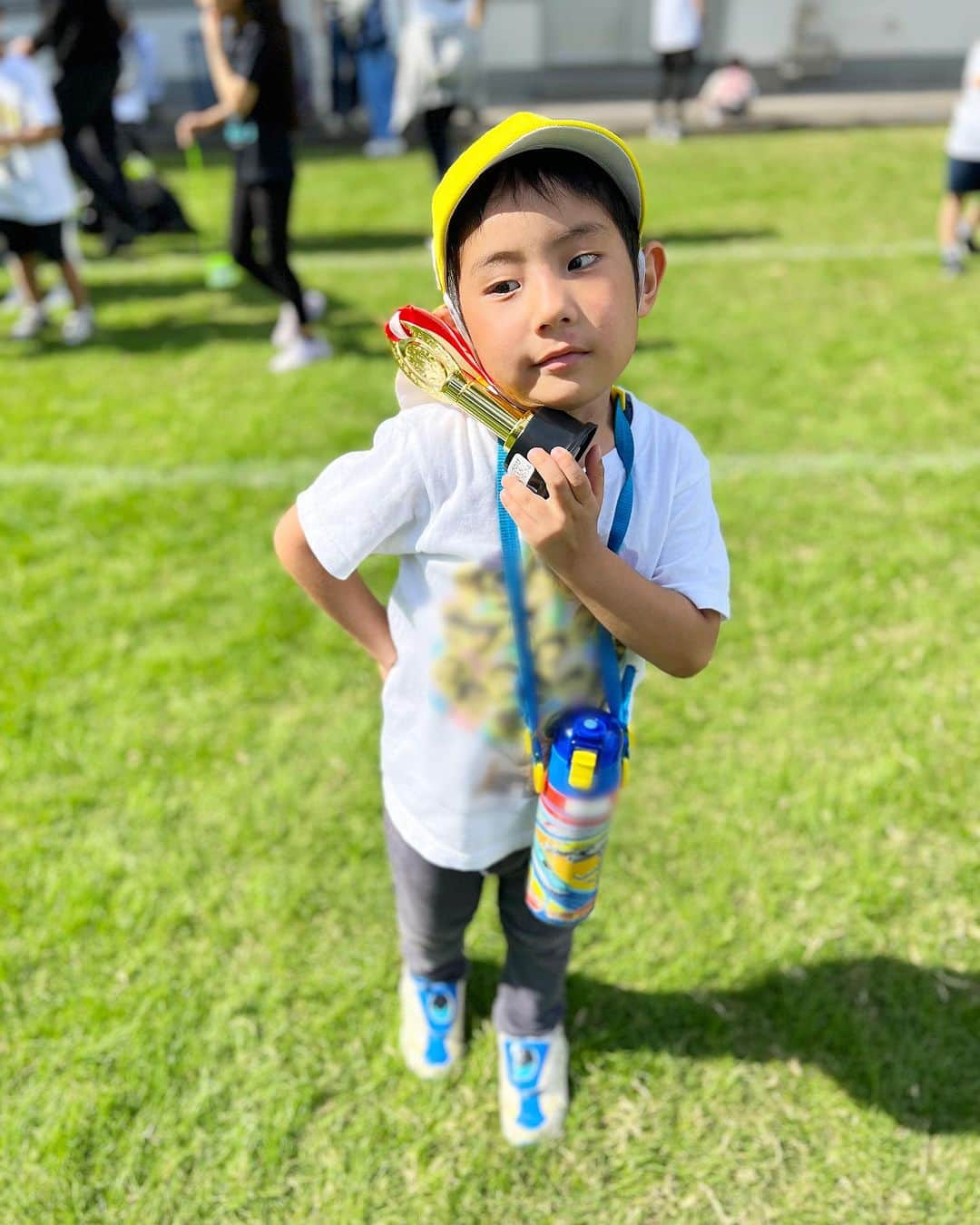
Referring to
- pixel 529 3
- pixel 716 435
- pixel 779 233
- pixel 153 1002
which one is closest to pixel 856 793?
pixel 153 1002

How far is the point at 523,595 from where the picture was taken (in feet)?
4.41

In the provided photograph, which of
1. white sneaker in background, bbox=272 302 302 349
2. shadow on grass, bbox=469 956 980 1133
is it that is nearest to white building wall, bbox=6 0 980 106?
white sneaker in background, bbox=272 302 302 349

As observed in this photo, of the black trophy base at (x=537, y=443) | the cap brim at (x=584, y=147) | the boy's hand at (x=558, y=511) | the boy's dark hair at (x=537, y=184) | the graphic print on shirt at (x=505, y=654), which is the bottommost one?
the graphic print on shirt at (x=505, y=654)

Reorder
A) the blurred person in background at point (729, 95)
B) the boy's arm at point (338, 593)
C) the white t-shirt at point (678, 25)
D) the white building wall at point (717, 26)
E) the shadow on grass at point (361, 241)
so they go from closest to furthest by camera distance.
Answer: the boy's arm at point (338, 593) < the shadow on grass at point (361, 241) < the white t-shirt at point (678, 25) < the blurred person in background at point (729, 95) < the white building wall at point (717, 26)

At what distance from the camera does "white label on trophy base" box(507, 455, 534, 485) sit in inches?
45.3

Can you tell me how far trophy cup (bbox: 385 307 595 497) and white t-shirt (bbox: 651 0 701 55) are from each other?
34.4 feet

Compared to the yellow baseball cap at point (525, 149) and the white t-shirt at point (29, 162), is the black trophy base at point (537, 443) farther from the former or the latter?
the white t-shirt at point (29, 162)

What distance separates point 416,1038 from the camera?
2107 millimetres

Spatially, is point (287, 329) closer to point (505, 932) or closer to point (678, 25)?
point (505, 932)

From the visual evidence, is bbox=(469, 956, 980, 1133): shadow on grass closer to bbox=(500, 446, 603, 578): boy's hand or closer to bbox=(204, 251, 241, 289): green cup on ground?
bbox=(500, 446, 603, 578): boy's hand

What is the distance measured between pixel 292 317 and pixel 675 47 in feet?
22.6

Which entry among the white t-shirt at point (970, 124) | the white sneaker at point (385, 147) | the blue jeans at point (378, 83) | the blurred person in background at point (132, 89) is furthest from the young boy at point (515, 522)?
the blue jeans at point (378, 83)

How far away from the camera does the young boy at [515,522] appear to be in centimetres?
118

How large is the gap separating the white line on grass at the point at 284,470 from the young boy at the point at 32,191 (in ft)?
5.81
